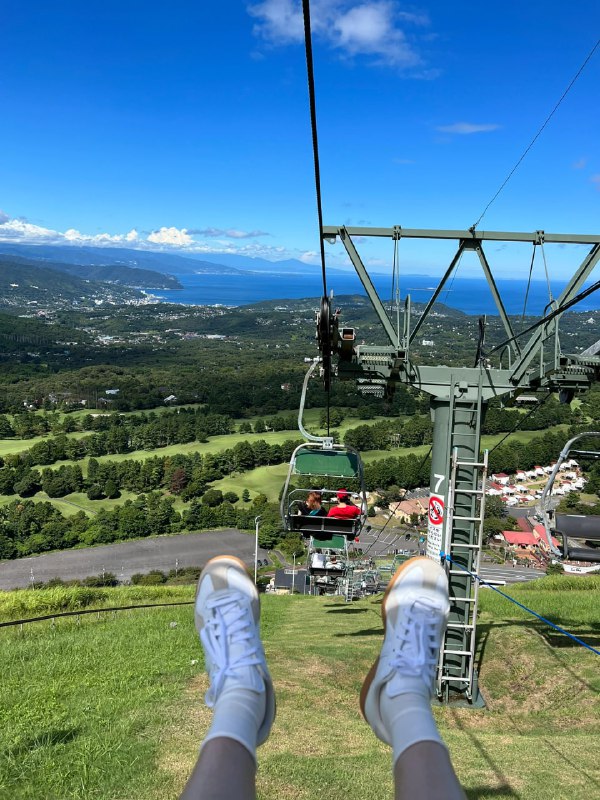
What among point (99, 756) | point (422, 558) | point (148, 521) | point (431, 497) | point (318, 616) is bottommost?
point (148, 521)

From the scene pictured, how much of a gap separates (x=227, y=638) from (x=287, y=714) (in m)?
2.27

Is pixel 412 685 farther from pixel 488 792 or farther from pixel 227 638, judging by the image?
pixel 488 792

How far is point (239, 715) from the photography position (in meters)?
2.00

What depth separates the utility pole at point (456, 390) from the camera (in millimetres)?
5609

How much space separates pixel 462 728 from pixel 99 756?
3.33 metres

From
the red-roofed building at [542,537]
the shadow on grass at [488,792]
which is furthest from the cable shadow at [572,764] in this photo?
the red-roofed building at [542,537]

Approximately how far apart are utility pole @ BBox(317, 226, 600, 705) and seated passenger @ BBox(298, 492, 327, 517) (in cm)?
147

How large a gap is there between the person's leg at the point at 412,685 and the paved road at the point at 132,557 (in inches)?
1331

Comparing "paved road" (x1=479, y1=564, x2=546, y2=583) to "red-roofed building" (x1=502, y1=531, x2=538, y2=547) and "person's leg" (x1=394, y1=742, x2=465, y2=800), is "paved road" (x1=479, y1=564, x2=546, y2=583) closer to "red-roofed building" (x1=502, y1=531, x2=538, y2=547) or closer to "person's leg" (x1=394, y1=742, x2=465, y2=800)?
"red-roofed building" (x1=502, y1=531, x2=538, y2=547)

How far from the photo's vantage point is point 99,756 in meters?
3.23

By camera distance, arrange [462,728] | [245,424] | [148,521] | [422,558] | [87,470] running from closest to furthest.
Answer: [422,558]
[462,728]
[148,521]
[87,470]
[245,424]

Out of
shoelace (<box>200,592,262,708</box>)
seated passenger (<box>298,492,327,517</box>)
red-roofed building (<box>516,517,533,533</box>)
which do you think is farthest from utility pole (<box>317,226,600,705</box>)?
red-roofed building (<box>516,517,533,533</box>)

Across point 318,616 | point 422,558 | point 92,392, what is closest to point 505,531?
point 318,616

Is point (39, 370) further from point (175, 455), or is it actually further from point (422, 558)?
point (422, 558)
